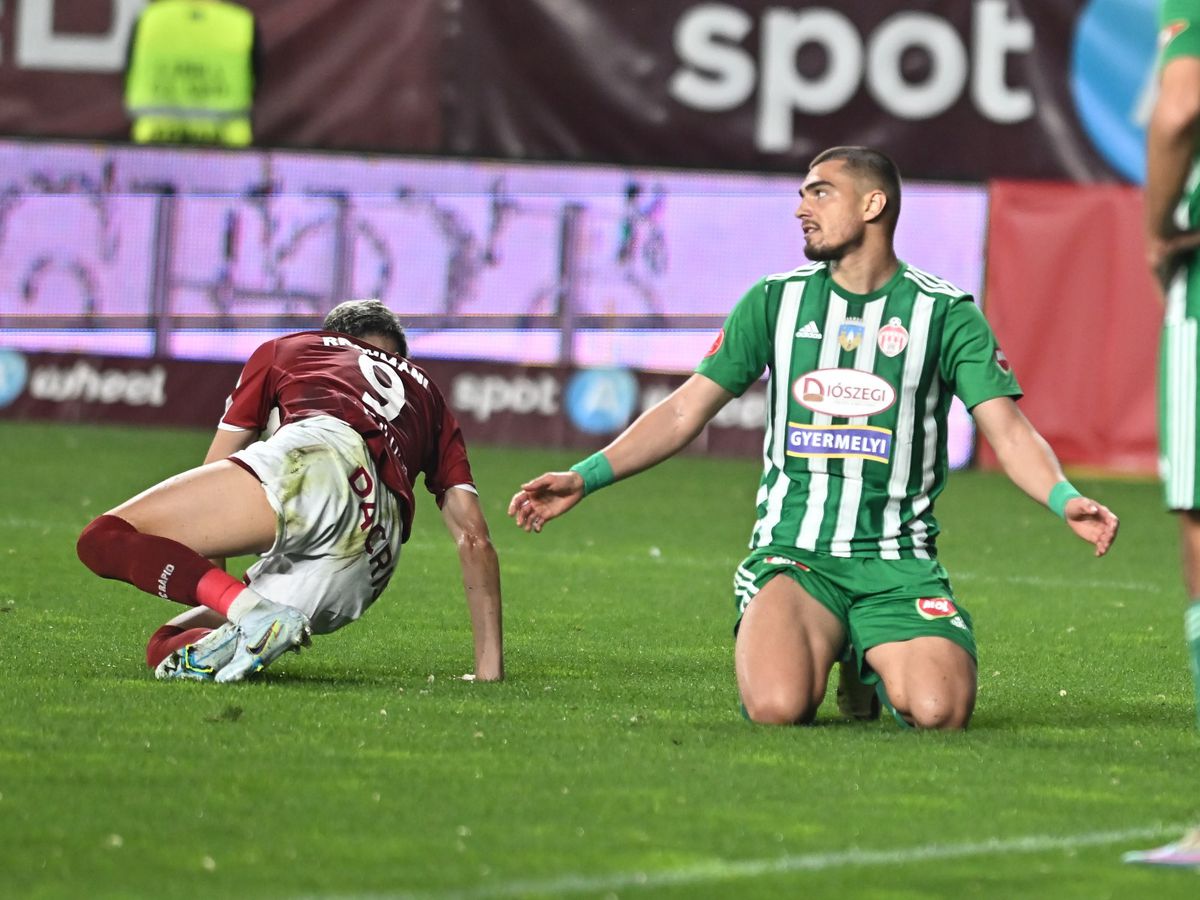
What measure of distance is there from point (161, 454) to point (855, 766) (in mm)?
10350

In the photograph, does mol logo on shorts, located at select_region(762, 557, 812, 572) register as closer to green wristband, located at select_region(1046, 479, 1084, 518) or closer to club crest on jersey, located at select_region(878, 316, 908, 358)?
club crest on jersey, located at select_region(878, 316, 908, 358)

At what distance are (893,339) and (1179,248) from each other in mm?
1891

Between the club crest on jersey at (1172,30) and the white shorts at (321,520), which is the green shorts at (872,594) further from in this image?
the club crest on jersey at (1172,30)

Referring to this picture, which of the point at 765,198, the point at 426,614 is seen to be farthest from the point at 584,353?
the point at 426,614

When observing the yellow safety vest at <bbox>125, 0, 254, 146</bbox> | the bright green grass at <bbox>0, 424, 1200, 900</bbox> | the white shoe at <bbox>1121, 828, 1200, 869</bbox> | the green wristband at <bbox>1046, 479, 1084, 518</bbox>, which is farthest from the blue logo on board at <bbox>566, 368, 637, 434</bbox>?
the white shoe at <bbox>1121, 828, 1200, 869</bbox>

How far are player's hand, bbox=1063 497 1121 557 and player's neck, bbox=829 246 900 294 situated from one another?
43.3 inches

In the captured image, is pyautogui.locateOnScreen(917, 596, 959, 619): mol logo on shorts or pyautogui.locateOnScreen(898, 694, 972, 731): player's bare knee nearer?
pyautogui.locateOnScreen(898, 694, 972, 731): player's bare knee

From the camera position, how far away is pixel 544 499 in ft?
17.4

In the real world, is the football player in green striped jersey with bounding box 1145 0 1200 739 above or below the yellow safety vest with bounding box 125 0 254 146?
above

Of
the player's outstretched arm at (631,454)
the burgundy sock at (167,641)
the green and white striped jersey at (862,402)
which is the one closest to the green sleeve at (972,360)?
the green and white striped jersey at (862,402)

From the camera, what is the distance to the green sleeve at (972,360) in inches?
221

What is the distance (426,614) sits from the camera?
Answer: 7.84 m

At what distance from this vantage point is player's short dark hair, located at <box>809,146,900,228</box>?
5.74 meters

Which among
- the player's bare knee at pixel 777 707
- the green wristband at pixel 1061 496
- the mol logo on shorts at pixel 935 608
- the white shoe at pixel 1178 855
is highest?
the green wristband at pixel 1061 496
